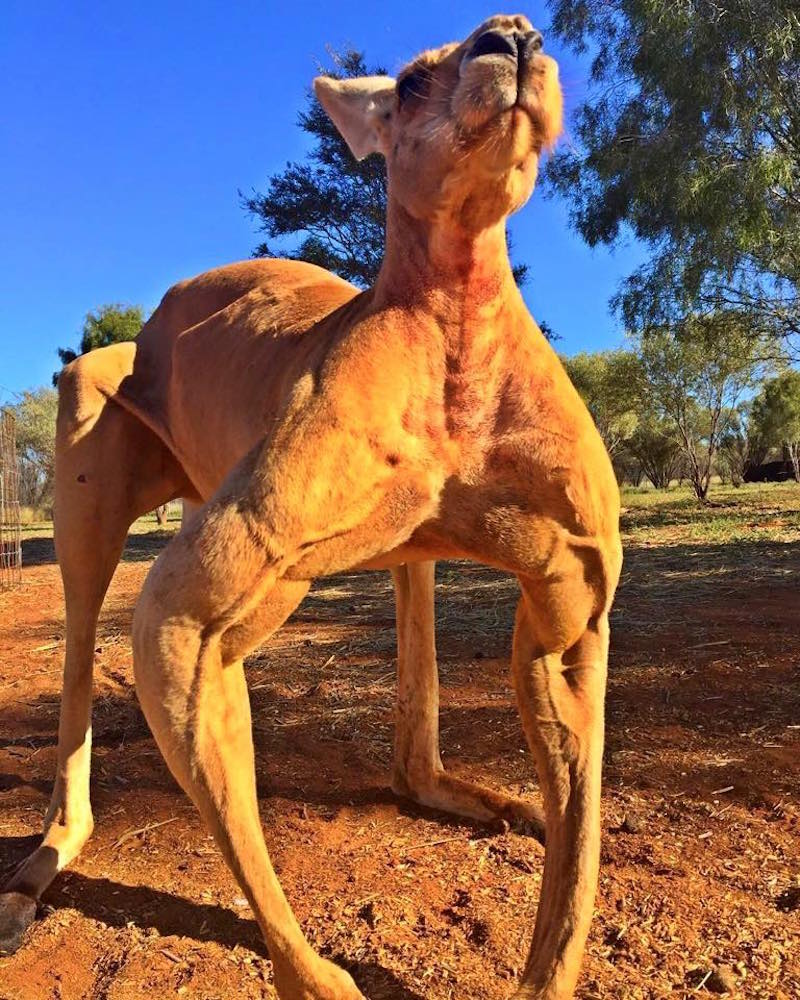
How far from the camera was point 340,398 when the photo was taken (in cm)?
189

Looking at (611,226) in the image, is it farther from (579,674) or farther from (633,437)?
(633,437)

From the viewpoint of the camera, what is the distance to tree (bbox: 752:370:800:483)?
125ft

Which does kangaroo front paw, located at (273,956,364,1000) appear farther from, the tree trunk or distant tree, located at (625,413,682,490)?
the tree trunk

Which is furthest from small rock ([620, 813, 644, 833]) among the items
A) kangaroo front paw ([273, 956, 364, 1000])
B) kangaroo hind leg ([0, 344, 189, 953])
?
kangaroo hind leg ([0, 344, 189, 953])

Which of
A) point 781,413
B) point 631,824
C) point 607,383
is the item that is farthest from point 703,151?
point 781,413

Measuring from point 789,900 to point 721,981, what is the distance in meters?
0.47

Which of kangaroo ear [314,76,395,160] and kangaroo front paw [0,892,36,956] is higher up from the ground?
kangaroo ear [314,76,395,160]

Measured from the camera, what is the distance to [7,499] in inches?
595

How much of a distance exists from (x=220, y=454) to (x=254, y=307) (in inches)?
24.0

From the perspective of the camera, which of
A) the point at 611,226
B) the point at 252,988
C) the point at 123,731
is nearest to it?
the point at 252,988

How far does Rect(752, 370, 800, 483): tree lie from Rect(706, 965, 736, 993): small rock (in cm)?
3843

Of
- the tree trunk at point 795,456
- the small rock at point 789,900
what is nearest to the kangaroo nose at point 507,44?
the small rock at point 789,900

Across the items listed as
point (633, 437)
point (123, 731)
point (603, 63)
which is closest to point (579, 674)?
point (123, 731)

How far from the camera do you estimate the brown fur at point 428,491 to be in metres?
1.81
